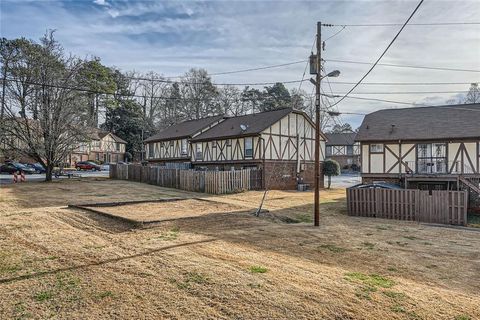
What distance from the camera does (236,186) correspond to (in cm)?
2717

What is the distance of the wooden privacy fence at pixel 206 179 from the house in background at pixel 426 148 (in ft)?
27.8

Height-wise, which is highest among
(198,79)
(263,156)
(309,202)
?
(198,79)

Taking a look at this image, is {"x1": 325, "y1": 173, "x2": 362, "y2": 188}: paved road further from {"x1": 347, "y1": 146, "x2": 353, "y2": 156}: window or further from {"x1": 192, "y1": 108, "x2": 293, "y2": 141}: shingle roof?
{"x1": 347, "y1": 146, "x2": 353, "y2": 156}: window

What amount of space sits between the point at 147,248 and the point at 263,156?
2173cm

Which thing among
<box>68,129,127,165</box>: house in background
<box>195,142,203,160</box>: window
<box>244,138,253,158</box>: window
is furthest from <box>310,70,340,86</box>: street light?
<box>68,129,127,165</box>: house in background

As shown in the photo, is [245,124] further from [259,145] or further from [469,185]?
[469,185]

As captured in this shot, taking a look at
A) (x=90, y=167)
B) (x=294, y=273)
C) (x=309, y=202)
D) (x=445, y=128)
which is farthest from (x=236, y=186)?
(x=90, y=167)

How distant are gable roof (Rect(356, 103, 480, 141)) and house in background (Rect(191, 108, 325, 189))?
6934 millimetres

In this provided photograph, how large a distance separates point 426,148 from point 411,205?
8.88 meters

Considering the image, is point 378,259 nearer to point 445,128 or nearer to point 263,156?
point 445,128

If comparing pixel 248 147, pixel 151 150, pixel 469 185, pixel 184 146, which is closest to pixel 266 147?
pixel 248 147

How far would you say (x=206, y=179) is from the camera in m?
26.7

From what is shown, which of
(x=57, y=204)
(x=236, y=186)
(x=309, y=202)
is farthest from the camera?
(x=236, y=186)

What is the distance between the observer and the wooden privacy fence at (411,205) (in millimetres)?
16844
